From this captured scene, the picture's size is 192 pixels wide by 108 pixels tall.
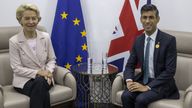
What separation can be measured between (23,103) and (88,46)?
1.42m

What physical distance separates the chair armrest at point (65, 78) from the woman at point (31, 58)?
101mm

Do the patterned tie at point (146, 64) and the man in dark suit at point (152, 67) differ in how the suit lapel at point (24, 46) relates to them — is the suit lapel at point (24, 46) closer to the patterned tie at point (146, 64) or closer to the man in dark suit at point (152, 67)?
the man in dark suit at point (152, 67)

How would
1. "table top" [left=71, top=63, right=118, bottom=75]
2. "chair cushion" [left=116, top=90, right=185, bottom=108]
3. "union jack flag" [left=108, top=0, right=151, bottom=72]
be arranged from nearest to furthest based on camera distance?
"chair cushion" [left=116, top=90, right=185, bottom=108] < "table top" [left=71, top=63, right=118, bottom=75] < "union jack flag" [left=108, top=0, right=151, bottom=72]

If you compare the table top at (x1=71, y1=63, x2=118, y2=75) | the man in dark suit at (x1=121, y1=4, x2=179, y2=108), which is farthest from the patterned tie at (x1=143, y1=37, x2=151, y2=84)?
the table top at (x1=71, y1=63, x2=118, y2=75)

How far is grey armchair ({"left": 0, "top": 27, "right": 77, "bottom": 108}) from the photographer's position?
292cm

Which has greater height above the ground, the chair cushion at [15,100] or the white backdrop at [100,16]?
the white backdrop at [100,16]

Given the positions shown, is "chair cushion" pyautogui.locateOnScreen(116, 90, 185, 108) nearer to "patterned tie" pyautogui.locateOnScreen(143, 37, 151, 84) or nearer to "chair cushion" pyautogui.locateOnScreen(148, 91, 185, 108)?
"chair cushion" pyautogui.locateOnScreen(148, 91, 185, 108)

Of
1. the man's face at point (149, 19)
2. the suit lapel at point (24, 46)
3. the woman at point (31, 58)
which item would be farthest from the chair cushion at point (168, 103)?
the suit lapel at point (24, 46)

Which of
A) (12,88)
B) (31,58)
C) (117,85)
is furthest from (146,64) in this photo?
(12,88)

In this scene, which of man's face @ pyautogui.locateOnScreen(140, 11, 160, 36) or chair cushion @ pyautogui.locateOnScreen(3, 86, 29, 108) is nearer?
chair cushion @ pyautogui.locateOnScreen(3, 86, 29, 108)

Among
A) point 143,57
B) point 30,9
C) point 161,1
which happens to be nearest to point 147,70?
point 143,57

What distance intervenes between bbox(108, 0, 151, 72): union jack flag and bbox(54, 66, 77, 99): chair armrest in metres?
0.76

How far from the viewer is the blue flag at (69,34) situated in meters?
3.85

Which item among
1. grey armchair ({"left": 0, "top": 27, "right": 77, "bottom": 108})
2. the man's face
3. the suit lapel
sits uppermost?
the man's face
